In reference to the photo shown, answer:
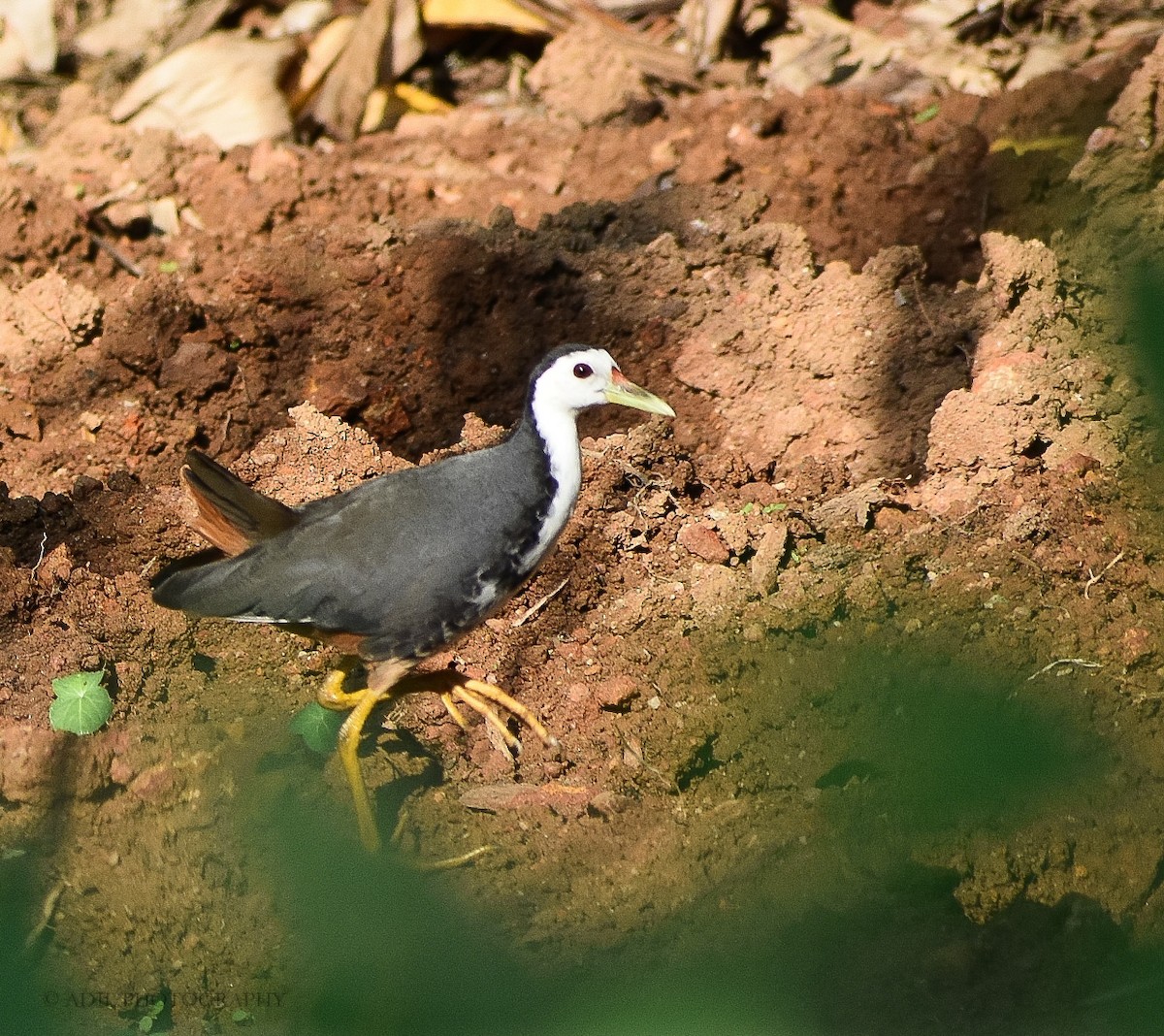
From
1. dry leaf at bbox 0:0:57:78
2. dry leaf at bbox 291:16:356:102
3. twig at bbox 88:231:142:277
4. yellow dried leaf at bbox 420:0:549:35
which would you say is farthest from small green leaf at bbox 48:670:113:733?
dry leaf at bbox 0:0:57:78

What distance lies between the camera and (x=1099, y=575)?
13.2 ft

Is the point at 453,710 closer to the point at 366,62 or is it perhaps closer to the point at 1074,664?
the point at 1074,664

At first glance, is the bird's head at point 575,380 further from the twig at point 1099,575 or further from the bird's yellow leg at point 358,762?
the twig at point 1099,575

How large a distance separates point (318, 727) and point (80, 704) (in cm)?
72

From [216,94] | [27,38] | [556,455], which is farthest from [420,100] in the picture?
[556,455]

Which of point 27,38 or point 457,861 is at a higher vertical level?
point 27,38

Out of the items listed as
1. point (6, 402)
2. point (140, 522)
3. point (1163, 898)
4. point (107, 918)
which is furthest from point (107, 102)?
point (1163, 898)

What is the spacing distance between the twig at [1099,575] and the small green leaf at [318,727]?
232cm

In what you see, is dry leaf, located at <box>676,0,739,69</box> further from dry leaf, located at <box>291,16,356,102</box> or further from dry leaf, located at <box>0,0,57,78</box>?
dry leaf, located at <box>0,0,57,78</box>

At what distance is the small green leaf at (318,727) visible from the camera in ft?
13.5

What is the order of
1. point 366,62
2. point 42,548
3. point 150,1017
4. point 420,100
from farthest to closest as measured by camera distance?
point 420,100 → point 366,62 → point 42,548 → point 150,1017

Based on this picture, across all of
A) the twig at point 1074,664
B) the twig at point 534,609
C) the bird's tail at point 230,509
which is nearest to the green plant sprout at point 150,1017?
the bird's tail at point 230,509

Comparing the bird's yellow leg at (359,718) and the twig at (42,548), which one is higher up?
the twig at (42,548)

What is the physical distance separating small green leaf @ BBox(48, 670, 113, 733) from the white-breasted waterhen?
365 mm
